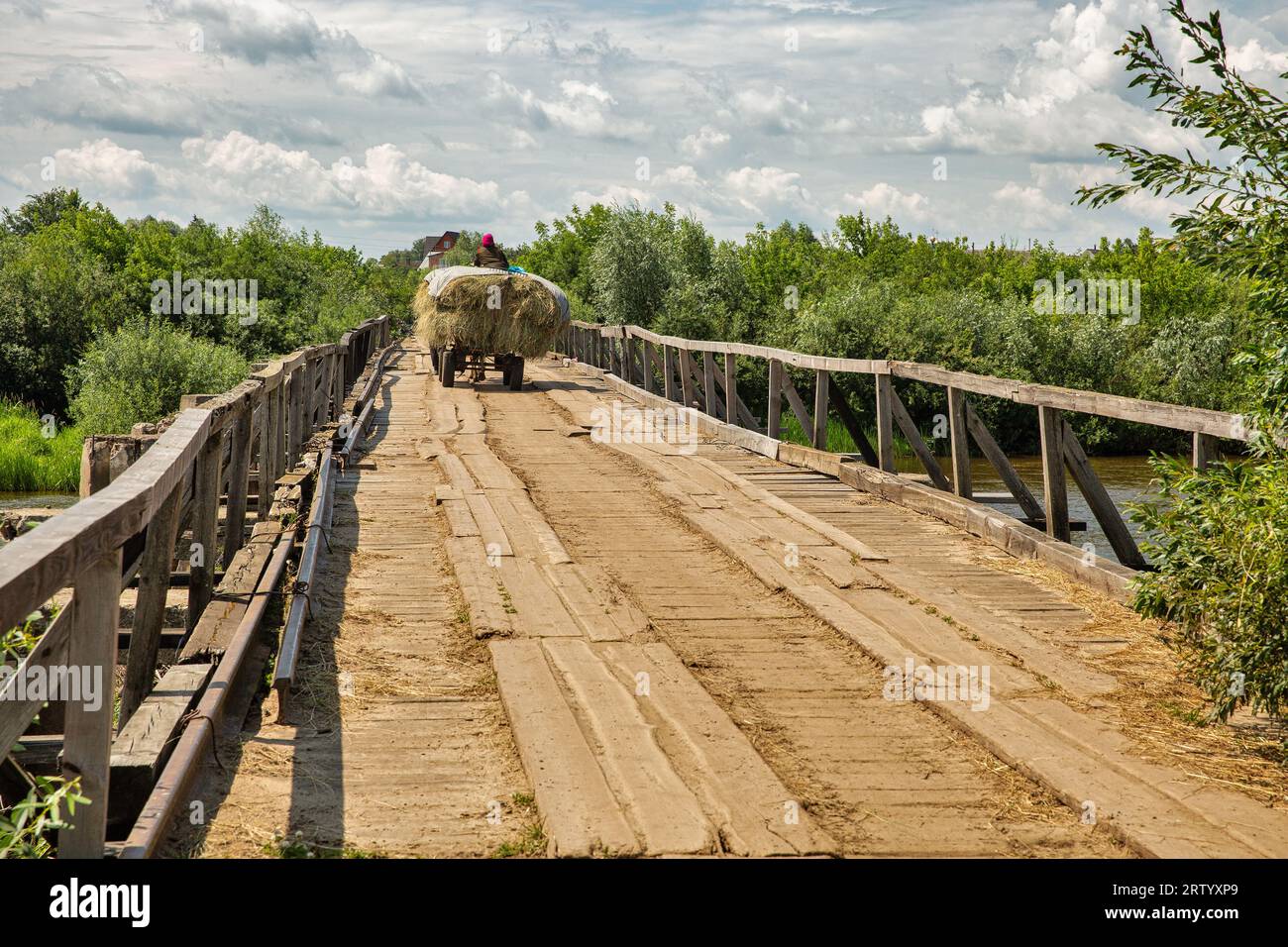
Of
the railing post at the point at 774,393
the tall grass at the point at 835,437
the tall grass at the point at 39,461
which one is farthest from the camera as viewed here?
the tall grass at the point at 835,437

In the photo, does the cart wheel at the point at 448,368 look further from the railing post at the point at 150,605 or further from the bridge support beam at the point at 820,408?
the railing post at the point at 150,605

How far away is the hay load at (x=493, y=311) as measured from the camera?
20859 mm

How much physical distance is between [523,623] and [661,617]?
2.58 feet

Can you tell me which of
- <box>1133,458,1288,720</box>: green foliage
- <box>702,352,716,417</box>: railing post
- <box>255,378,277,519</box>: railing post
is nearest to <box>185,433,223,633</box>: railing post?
<box>255,378,277,519</box>: railing post

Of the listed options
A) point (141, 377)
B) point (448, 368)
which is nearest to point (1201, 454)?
point (448, 368)

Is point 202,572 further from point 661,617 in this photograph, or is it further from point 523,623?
point 661,617

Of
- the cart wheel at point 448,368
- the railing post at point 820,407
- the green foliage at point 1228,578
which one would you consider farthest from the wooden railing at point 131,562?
the cart wheel at point 448,368

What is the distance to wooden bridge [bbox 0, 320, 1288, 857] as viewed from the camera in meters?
3.88

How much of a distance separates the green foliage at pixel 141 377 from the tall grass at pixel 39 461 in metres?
0.65

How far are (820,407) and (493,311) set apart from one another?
948cm

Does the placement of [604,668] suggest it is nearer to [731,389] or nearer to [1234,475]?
[1234,475]
